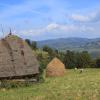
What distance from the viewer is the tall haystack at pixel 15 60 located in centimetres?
3466

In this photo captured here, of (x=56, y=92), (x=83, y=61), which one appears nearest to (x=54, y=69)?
(x=56, y=92)

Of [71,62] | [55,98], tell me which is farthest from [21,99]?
[71,62]

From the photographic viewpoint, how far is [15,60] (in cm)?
3569

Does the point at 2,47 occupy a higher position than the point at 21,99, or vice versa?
the point at 2,47

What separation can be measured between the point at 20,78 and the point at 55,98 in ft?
45.9

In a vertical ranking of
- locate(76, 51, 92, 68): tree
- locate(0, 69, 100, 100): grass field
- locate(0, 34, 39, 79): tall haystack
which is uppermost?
locate(0, 34, 39, 79): tall haystack

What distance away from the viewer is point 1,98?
2317 centimetres

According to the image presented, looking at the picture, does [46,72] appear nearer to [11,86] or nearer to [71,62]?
[11,86]

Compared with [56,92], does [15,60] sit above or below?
above

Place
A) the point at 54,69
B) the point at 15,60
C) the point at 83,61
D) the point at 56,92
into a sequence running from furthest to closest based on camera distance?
1. the point at 83,61
2. the point at 54,69
3. the point at 15,60
4. the point at 56,92

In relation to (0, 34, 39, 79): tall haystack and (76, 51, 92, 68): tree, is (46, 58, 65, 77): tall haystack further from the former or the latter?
(76, 51, 92, 68): tree

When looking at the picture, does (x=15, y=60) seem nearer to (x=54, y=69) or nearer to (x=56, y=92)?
(x=56, y=92)

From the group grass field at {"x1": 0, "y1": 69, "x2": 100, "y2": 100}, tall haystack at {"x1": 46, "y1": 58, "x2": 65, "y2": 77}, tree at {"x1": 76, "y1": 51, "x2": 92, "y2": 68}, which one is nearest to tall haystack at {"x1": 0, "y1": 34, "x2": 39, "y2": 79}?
grass field at {"x1": 0, "y1": 69, "x2": 100, "y2": 100}

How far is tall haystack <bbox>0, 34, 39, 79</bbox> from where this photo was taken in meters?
34.7
